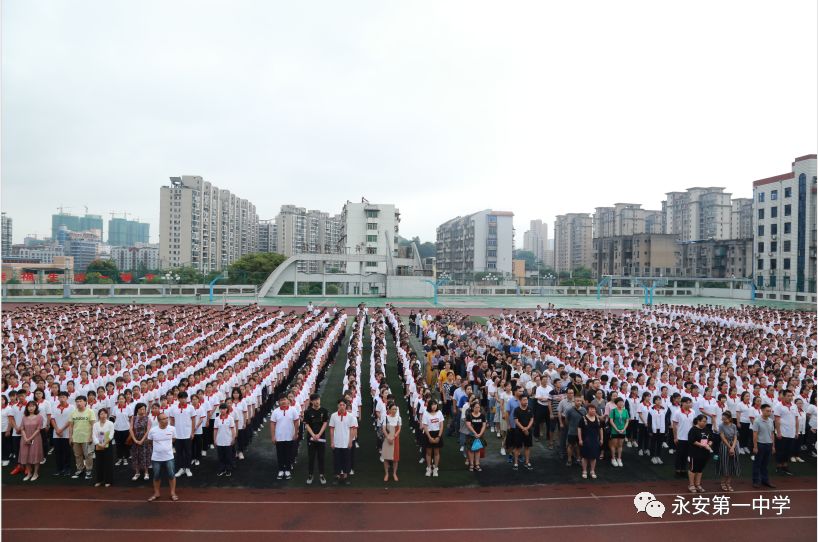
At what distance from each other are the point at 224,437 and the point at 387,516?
2.73 m

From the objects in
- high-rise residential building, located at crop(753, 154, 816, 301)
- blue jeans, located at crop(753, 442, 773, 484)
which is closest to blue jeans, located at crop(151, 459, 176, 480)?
blue jeans, located at crop(753, 442, 773, 484)

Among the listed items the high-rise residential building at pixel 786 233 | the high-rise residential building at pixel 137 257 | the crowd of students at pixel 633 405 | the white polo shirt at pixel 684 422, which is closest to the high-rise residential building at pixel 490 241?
the high-rise residential building at pixel 786 233

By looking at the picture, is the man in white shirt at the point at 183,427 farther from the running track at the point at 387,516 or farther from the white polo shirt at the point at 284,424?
the white polo shirt at the point at 284,424

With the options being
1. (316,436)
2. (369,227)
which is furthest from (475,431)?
(369,227)

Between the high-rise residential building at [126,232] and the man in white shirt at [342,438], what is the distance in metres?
182

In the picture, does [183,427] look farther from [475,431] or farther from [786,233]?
[786,233]

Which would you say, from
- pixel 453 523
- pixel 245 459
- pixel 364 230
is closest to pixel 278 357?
pixel 245 459

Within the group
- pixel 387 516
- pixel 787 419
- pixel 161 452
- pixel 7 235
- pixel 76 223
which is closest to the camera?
pixel 387 516

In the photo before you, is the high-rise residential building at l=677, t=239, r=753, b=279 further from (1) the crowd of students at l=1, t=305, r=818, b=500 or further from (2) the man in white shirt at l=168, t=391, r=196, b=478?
(2) the man in white shirt at l=168, t=391, r=196, b=478

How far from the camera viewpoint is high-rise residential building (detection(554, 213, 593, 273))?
12331 centimetres

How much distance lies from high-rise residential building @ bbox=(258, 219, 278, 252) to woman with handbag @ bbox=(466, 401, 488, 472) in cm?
12879

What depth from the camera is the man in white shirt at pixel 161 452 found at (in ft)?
23.7

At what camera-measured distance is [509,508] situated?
23.4 feet

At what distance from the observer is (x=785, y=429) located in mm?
8516
